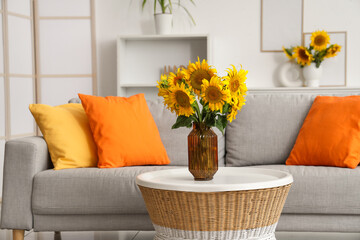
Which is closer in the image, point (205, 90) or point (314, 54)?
point (205, 90)

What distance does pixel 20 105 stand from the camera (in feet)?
14.6

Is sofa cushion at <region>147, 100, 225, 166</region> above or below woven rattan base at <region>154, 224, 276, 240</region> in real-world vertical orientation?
above

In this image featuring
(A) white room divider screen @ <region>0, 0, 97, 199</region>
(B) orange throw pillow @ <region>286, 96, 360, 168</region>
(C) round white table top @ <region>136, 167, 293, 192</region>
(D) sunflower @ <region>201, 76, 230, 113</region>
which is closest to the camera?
(C) round white table top @ <region>136, 167, 293, 192</region>

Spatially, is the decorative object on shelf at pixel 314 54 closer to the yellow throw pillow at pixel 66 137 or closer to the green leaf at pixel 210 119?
the yellow throw pillow at pixel 66 137

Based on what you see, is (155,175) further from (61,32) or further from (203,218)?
(61,32)

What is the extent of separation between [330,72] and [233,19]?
1.08 m

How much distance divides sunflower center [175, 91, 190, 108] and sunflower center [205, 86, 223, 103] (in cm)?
8

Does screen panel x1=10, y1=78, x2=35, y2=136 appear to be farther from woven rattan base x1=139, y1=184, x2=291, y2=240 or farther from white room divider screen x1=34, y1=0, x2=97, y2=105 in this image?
woven rattan base x1=139, y1=184, x2=291, y2=240

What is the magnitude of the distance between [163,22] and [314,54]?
1472mm

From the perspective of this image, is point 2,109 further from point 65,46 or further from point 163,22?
point 163,22

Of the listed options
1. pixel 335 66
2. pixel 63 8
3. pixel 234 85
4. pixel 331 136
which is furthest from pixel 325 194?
pixel 63 8

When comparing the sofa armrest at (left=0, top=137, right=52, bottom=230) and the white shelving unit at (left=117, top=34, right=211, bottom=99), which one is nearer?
the sofa armrest at (left=0, top=137, right=52, bottom=230)

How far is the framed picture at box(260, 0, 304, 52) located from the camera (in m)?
4.68

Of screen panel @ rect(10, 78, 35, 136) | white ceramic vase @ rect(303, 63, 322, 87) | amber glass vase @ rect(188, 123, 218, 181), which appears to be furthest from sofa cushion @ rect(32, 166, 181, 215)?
white ceramic vase @ rect(303, 63, 322, 87)
